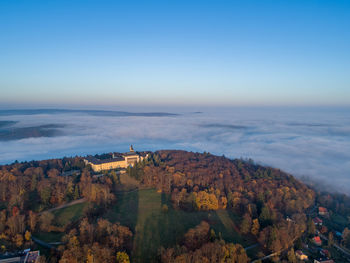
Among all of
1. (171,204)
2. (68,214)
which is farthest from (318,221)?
(68,214)

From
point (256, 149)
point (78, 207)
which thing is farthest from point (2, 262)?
point (256, 149)

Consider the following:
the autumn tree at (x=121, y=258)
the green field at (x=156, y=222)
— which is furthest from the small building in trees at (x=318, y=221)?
the autumn tree at (x=121, y=258)

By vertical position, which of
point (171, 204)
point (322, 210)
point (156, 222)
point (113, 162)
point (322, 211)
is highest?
point (113, 162)

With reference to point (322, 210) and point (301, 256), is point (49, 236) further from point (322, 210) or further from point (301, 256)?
point (322, 210)

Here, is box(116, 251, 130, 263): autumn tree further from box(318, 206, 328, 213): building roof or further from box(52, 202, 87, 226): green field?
box(318, 206, 328, 213): building roof

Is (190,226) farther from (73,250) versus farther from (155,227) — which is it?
(73,250)

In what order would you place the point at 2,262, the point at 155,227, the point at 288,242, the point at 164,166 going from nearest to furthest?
the point at 2,262
the point at 288,242
the point at 155,227
the point at 164,166

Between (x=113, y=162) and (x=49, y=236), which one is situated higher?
(x=113, y=162)
